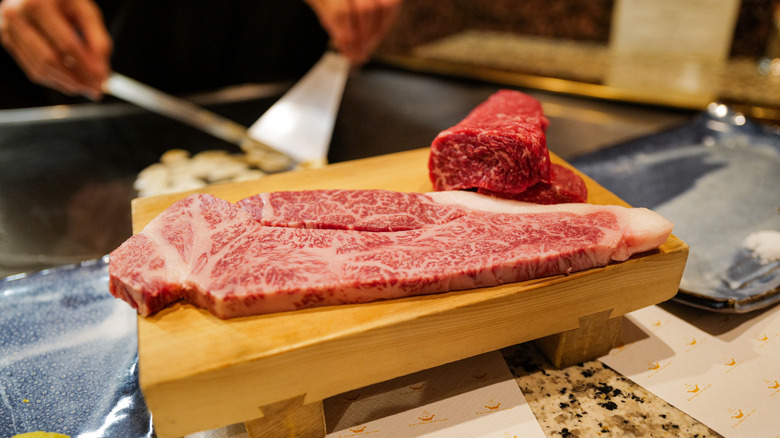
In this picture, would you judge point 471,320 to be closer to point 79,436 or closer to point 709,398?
point 709,398

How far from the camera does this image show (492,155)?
6.02ft

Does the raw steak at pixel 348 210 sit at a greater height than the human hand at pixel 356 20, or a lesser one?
lesser

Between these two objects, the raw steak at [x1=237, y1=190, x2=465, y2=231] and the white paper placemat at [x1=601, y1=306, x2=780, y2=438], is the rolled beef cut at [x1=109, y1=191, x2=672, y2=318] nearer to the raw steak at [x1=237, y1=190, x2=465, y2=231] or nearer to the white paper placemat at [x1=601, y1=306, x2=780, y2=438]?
the raw steak at [x1=237, y1=190, x2=465, y2=231]

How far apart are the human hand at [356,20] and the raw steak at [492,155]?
4.81 feet

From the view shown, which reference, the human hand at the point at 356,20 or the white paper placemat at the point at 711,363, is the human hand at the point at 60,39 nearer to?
the human hand at the point at 356,20

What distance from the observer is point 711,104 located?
327 cm

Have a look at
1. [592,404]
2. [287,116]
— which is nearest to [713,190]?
[592,404]

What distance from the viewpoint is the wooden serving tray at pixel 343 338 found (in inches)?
50.3

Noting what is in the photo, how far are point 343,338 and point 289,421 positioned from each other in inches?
12.0

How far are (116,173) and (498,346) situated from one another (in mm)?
2365

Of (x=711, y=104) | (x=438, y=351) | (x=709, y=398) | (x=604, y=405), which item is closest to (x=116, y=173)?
(x=438, y=351)

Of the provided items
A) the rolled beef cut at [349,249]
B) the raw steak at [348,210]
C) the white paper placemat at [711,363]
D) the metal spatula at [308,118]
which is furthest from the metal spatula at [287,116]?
the white paper placemat at [711,363]

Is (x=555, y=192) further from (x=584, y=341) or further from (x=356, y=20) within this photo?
(x=356, y=20)

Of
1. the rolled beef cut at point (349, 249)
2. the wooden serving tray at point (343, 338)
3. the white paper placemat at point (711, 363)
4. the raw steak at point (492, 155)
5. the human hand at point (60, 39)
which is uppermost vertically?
the human hand at point (60, 39)
